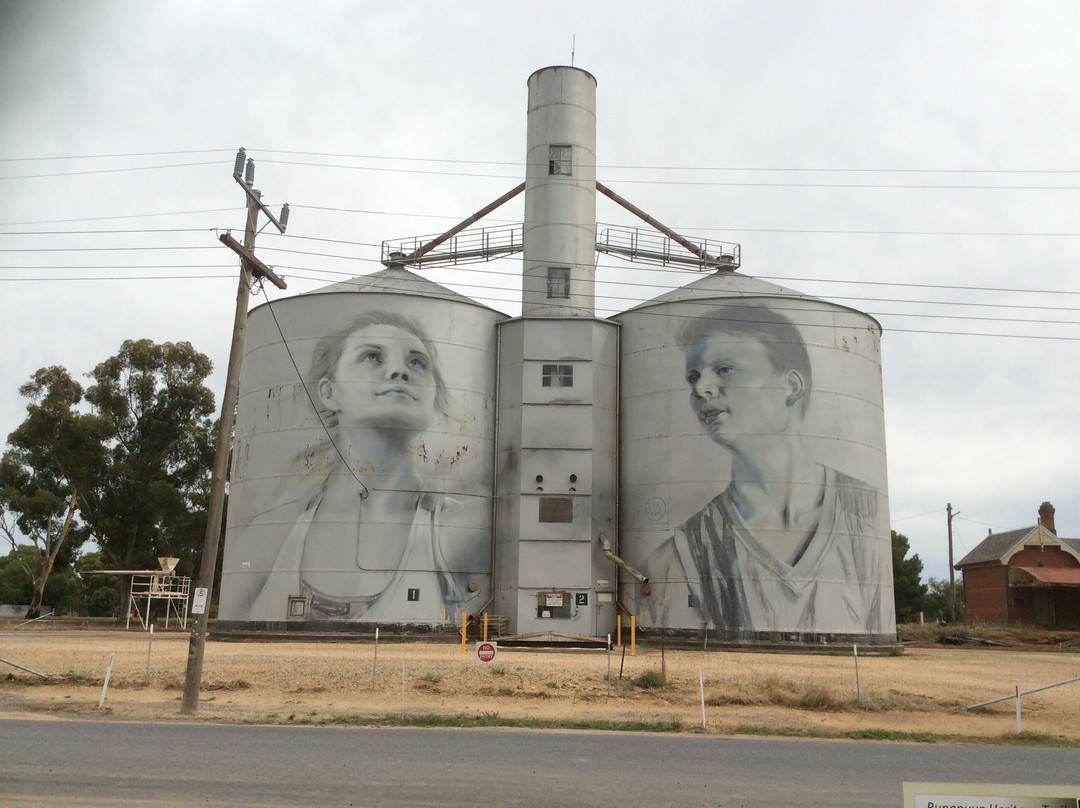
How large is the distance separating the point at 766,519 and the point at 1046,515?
42542mm

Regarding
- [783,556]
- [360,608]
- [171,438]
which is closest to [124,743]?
[360,608]

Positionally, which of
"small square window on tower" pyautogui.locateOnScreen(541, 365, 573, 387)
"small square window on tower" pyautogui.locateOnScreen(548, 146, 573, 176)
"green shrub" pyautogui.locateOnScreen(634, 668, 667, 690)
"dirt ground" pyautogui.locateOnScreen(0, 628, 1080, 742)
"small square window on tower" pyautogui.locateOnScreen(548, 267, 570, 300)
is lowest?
"dirt ground" pyautogui.locateOnScreen(0, 628, 1080, 742)

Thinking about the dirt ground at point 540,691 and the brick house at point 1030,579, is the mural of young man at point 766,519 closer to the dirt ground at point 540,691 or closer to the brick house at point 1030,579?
the dirt ground at point 540,691

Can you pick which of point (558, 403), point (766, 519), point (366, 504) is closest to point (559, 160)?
point (558, 403)

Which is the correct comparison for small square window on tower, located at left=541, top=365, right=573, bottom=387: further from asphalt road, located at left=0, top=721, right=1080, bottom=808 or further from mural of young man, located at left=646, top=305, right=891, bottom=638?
asphalt road, located at left=0, top=721, right=1080, bottom=808

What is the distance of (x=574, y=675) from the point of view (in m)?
25.7

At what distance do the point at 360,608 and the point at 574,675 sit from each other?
14452mm

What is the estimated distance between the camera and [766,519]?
1487 inches

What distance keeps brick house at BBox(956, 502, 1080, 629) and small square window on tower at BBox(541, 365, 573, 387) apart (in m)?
38.5

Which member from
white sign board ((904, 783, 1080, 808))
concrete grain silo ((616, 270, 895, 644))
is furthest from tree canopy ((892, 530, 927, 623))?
white sign board ((904, 783, 1080, 808))

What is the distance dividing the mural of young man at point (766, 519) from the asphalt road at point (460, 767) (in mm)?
20459

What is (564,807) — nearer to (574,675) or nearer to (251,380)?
(574,675)

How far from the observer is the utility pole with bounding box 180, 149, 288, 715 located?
1948cm

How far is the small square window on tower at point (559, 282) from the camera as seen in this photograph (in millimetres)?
43406
